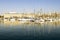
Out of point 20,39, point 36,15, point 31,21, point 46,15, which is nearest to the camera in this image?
point 20,39

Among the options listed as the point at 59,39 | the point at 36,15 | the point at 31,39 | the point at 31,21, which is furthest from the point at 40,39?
the point at 36,15

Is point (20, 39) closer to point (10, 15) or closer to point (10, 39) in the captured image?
point (10, 39)

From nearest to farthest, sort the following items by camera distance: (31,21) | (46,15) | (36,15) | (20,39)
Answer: (20,39)
(31,21)
(36,15)
(46,15)

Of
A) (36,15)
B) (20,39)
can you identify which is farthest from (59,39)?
(36,15)

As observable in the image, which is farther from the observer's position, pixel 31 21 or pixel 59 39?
pixel 31 21

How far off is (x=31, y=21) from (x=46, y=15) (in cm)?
545

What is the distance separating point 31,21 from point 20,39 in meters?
9.91

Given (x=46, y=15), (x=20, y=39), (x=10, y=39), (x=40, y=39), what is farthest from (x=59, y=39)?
(x=46, y=15)

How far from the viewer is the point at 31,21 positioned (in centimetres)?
1608

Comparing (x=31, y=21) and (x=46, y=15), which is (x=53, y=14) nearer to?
(x=46, y=15)

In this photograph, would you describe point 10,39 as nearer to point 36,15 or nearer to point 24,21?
point 24,21

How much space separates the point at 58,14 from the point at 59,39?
14631mm

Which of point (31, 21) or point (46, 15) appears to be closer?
point (31, 21)

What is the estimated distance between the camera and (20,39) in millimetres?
6203
